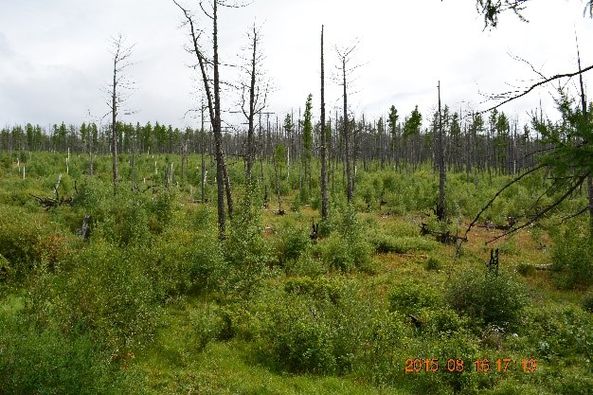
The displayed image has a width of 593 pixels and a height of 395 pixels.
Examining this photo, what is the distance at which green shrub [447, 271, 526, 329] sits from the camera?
10.1 metres

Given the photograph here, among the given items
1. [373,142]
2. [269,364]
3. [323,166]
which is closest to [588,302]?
[269,364]

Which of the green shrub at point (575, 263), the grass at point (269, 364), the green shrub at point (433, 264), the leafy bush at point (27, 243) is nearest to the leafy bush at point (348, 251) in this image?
the grass at point (269, 364)

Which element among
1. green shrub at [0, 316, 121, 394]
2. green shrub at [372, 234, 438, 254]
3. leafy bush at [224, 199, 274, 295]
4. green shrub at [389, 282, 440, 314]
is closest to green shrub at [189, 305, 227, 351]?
leafy bush at [224, 199, 274, 295]

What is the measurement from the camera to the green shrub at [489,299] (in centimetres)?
1014

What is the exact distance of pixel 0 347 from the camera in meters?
5.74

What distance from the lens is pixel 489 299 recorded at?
10367 mm

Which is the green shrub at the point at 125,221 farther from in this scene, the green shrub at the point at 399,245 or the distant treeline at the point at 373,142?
the distant treeline at the point at 373,142

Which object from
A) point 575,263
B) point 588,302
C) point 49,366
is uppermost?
point 49,366

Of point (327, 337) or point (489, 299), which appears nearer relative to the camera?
point (327, 337)

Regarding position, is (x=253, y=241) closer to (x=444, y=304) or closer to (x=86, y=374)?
(x=444, y=304)

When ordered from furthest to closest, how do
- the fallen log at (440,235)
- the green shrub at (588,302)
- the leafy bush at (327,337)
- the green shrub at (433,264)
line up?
the fallen log at (440,235), the green shrub at (433,264), the green shrub at (588,302), the leafy bush at (327,337)

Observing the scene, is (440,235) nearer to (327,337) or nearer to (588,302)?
(588,302)
